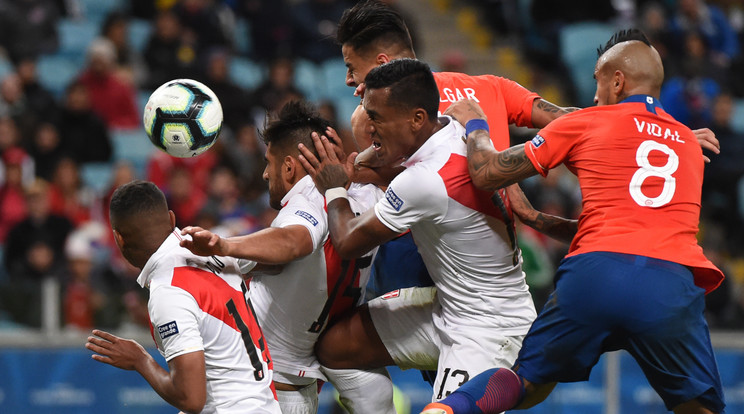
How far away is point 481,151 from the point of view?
4.79m

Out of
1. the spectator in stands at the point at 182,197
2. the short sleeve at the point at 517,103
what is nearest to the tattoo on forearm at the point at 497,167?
the short sleeve at the point at 517,103

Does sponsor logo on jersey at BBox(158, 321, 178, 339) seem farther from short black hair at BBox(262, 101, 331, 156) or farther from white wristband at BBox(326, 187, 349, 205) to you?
short black hair at BBox(262, 101, 331, 156)

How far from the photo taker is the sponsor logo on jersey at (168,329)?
14.5ft

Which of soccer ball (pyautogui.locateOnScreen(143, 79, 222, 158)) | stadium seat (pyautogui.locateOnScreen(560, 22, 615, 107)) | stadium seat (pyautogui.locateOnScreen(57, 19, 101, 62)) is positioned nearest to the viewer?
soccer ball (pyautogui.locateOnScreen(143, 79, 222, 158))

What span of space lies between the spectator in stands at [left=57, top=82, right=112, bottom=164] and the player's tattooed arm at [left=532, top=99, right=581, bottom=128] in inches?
283

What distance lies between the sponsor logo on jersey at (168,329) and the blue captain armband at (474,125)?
1.66 m

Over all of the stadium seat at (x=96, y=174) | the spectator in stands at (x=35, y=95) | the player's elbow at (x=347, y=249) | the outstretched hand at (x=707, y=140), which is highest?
the spectator in stands at (x=35, y=95)

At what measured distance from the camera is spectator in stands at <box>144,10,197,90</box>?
495 inches

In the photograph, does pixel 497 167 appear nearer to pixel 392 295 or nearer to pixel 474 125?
pixel 474 125

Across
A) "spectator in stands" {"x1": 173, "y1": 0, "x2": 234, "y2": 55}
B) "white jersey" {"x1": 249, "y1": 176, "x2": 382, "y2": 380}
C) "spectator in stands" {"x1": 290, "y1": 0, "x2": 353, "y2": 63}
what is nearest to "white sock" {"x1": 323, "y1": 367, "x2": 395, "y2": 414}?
"white jersey" {"x1": 249, "y1": 176, "x2": 382, "y2": 380}

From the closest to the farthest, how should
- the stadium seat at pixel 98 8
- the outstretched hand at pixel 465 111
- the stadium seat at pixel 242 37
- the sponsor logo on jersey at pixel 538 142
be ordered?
the sponsor logo on jersey at pixel 538 142
the outstretched hand at pixel 465 111
the stadium seat at pixel 98 8
the stadium seat at pixel 242 37

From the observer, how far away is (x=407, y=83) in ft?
16.2

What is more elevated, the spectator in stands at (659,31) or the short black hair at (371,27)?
the spectator in stands at (659,31)

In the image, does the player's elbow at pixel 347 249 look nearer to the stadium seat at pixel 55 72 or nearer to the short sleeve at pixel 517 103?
the short sleeve at pixel 517 103
